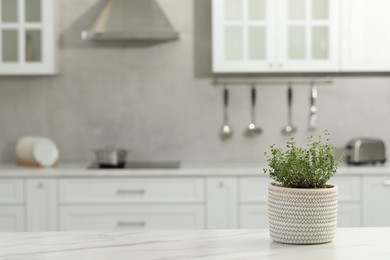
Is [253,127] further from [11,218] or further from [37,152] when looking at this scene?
[11,218]

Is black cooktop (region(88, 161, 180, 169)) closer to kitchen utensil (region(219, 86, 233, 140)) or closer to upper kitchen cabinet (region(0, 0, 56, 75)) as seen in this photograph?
kitchen utensil (region(219, 86, 233, 140))

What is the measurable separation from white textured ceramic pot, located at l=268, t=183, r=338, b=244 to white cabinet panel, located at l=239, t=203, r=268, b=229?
217 centimetres

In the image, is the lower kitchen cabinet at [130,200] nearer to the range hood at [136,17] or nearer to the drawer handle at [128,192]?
the drawer handle at [128,192]

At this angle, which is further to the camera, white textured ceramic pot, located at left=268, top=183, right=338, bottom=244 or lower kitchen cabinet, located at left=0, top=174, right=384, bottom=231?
lower kitchen cabinet, located at left=0, top=174, right=384, bottom=231

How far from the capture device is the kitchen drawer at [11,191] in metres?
4.09

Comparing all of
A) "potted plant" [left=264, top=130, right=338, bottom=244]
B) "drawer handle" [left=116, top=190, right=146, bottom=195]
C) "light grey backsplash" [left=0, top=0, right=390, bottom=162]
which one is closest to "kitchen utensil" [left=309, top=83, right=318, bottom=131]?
"light grey backsplash" [left=0, top=0, right=390, bottom=162]

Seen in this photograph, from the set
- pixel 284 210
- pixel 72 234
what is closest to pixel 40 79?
pixel 72 234

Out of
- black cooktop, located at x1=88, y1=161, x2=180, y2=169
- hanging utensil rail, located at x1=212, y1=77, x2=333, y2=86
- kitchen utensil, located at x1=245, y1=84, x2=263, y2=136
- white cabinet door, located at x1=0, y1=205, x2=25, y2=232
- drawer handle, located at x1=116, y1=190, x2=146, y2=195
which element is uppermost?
hanging utensil rail, located at x1=212, y1=77, x2=333, y2=86

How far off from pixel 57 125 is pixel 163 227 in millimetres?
→ 1090

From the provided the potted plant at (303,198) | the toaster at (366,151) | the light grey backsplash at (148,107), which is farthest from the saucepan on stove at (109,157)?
the potted plant at (303,198)

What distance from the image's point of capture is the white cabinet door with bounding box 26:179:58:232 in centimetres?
409

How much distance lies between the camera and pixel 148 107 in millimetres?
4637

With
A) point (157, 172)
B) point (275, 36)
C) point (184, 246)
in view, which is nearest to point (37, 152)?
point (157, 172)

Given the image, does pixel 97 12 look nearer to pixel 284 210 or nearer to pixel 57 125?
pixel 57 125
